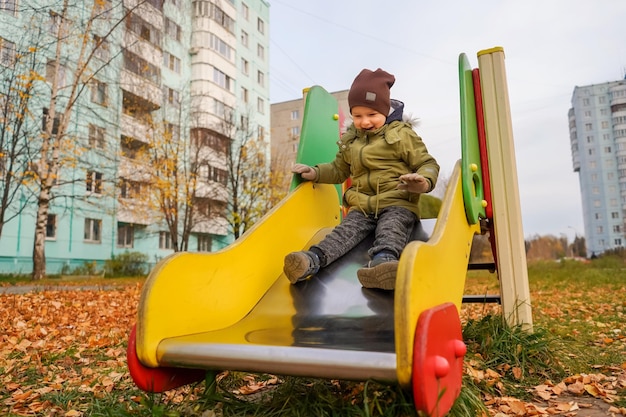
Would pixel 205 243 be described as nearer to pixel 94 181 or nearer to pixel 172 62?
pixel 172 62

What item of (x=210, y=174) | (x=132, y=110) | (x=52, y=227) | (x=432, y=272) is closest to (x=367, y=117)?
(x=432, y=272)

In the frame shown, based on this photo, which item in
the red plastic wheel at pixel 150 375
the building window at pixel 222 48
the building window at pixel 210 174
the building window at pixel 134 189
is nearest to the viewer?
the red plastic wheel at pixel 150 375

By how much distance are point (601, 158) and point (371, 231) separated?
2553 inches

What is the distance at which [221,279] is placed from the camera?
1.98m

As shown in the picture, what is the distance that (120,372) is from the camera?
2.59m

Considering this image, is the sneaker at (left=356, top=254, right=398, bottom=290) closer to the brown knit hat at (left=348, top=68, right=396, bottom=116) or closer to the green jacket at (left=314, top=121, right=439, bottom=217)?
the green jacket at (left=314, top=121, right=439, bottom=217)

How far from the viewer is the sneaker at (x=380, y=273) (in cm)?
192

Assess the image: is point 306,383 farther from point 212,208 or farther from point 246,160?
point 212,208

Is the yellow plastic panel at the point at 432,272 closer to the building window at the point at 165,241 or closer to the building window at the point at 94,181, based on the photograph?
the building window at the point at 94,181

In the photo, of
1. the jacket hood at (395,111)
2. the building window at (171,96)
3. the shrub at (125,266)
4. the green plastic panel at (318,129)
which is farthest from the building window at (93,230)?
the jacket hood at (395,111)

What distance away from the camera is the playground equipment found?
1.31 m

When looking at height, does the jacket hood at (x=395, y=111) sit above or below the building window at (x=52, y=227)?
below

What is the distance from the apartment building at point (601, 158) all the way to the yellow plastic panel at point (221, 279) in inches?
2405

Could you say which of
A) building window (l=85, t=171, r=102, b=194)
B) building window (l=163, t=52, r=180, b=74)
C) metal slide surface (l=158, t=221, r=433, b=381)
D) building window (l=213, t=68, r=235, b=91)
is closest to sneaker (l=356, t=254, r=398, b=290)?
metal slide surface (l=158, t=221, r=433, b=381)
